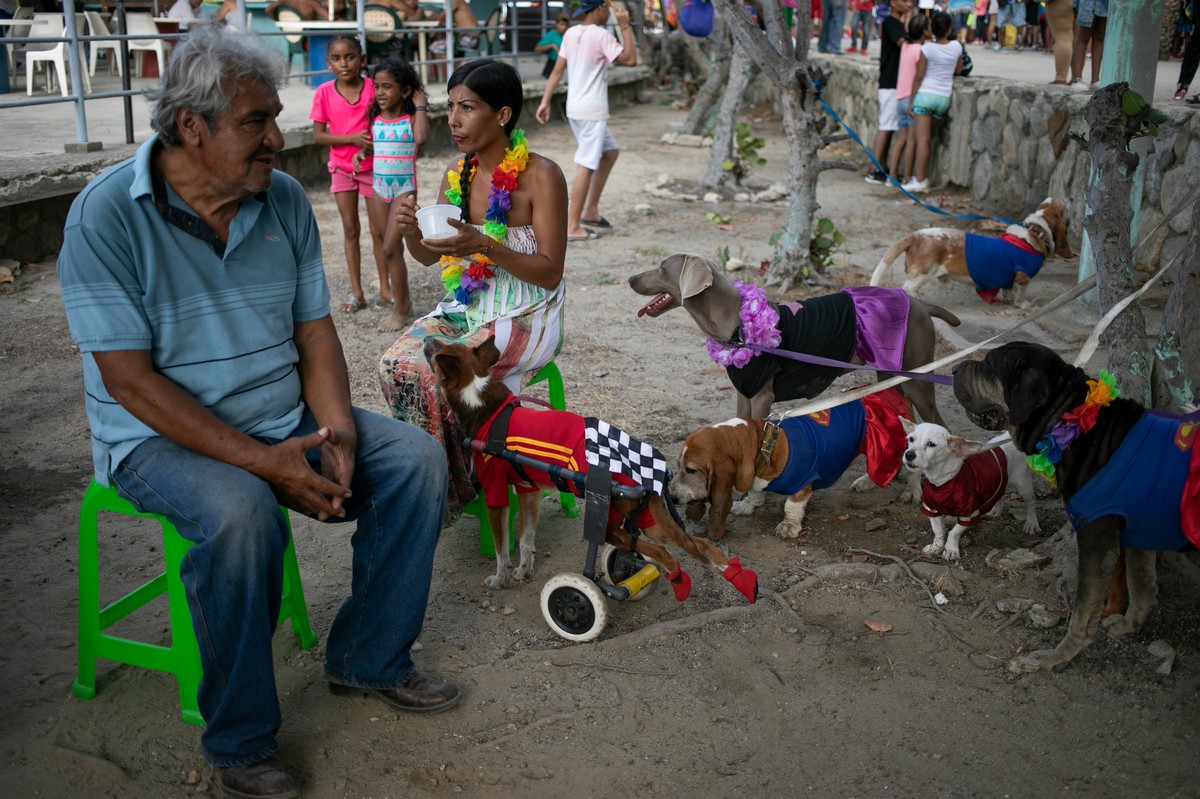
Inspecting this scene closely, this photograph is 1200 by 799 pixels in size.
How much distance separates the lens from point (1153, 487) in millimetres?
2992

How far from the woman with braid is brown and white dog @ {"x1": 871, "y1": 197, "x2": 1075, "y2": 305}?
3903 millimetres

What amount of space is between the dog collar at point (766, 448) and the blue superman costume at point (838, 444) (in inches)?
1.8

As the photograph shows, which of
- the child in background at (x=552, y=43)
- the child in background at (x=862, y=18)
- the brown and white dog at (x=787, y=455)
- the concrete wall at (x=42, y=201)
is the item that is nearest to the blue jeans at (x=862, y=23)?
the child in background at (x=862, y=18)

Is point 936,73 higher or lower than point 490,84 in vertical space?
higher

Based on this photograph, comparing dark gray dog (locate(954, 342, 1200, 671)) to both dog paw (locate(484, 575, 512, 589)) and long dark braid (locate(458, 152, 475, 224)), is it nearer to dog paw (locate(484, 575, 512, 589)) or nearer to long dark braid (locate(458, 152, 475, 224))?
dog paw (locate(484, 575, 512, 589))

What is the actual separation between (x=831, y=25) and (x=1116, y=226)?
58.7 feet

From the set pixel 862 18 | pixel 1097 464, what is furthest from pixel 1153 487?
pixel 862 18

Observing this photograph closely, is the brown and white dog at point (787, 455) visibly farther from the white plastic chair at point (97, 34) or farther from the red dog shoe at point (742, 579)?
the white plastic chair at point (97, 34)

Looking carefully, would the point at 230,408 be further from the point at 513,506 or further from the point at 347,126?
the point at 347,126

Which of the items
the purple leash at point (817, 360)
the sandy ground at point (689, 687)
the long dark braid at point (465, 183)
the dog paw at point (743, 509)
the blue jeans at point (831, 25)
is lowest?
the sandy ground at point (689, 687)

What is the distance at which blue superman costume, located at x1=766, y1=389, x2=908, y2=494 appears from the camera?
163 inches

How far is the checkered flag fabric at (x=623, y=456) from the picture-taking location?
A: 3.41 metres

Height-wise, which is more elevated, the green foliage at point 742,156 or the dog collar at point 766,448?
the green foliage at point 742,156

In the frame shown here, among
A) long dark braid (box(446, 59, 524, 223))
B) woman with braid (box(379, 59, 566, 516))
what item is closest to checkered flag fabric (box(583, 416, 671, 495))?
woman with braid (box(379, 59, 566, 516))
